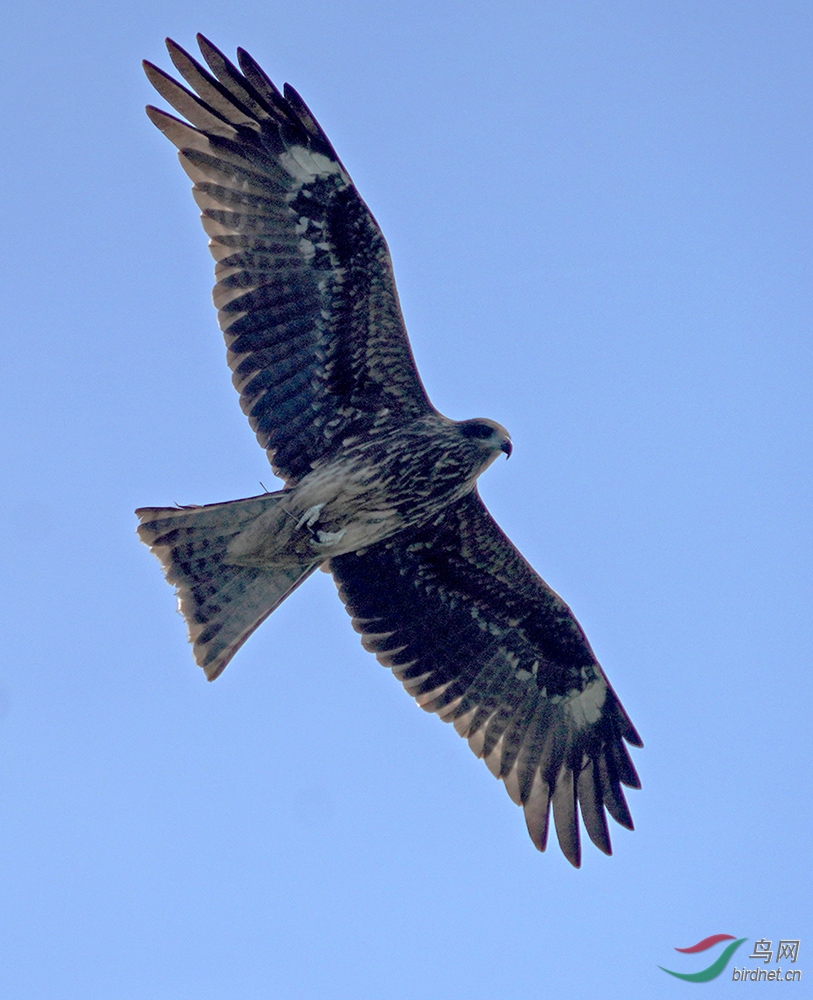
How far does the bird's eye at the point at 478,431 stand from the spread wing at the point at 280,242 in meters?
0.54

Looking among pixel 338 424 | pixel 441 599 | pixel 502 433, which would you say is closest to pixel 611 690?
pixel 441 599

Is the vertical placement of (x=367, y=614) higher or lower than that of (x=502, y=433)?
lower

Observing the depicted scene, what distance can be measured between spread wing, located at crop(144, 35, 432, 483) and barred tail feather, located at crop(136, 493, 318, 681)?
78cm

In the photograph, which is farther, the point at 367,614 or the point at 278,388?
the point at 367,614

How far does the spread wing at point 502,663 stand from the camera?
9.55 metres

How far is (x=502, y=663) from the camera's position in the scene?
994 centimetres

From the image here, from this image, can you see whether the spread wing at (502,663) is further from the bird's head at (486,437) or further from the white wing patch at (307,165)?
the white wing patch at (307,165)

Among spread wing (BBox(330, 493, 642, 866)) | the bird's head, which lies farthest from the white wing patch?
spread wing (BBox(330, 493, 642, 866))

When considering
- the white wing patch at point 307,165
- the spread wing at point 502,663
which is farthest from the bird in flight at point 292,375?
the spread wing at point 502,663

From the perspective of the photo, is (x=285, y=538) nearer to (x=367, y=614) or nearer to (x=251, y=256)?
(x=367, y=614)

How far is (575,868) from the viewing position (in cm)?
948

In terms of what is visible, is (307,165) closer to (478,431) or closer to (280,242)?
(280,242)

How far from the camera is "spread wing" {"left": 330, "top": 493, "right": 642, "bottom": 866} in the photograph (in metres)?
9.55

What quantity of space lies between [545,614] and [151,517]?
9.82 feet
